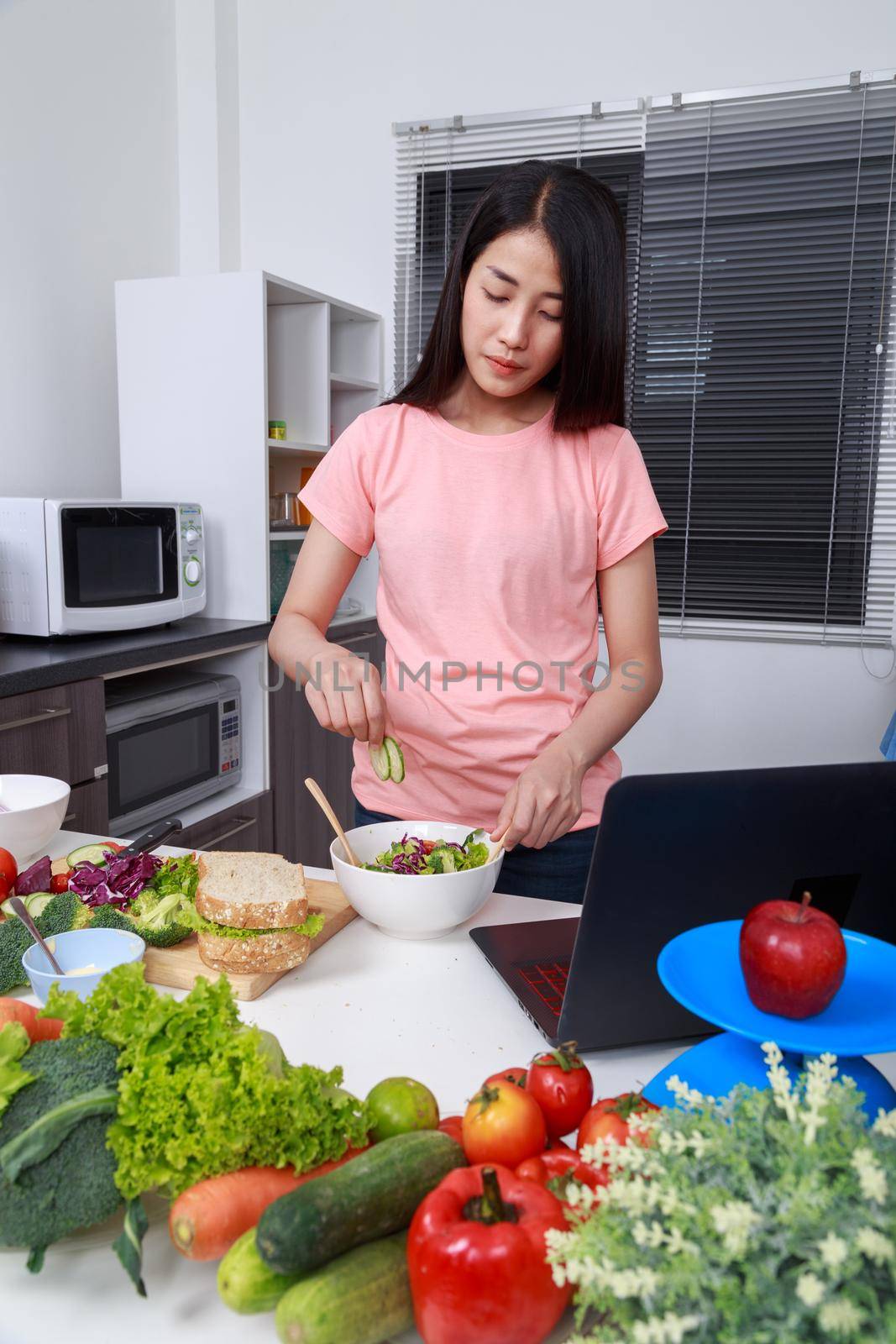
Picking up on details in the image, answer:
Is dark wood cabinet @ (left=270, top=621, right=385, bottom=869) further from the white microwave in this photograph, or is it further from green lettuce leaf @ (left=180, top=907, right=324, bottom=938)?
green lettuce leaf @ (left=180, top=907, right=324, bottom=938)

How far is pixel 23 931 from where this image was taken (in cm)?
100

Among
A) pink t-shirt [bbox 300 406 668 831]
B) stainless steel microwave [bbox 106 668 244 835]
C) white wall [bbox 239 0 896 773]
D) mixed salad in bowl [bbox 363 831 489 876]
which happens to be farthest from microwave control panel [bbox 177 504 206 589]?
mixed salad in bowl [bbox 363 831 489 876]

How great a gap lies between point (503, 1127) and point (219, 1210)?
17cm

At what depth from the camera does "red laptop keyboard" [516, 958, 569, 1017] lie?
3.06 ft

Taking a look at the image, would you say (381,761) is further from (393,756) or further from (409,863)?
(409,863)

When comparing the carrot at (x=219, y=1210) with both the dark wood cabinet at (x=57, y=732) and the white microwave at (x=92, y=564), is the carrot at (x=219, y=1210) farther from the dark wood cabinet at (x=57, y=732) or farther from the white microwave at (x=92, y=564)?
the white microwave at (x=92, y=564)

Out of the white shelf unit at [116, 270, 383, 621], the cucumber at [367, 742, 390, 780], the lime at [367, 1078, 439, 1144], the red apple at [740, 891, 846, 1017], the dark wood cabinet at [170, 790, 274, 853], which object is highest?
the white shelf unit at [116, 270, 383, 621]

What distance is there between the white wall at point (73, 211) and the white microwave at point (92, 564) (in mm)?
446

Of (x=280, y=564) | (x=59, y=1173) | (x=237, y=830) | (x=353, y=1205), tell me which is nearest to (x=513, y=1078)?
(x=353, y=1205)

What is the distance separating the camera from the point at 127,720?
240 cm

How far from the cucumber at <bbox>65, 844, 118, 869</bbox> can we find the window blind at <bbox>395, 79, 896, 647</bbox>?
7.65 ft

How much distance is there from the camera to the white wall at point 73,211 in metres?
2.64

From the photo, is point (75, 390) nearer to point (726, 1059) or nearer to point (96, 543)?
point (96, 543)

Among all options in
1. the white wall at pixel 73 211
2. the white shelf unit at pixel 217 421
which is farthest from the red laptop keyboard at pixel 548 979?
the white wall at pixel 73 211
